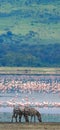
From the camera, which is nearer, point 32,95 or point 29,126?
point 29,126

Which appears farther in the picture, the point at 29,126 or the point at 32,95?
the point at 32,95

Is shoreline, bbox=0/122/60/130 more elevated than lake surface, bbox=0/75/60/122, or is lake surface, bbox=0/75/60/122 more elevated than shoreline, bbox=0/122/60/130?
shoreline, bbox=0/122/60/130

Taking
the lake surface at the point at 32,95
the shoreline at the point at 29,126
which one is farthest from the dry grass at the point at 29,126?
the lake surface at the point at 32,95

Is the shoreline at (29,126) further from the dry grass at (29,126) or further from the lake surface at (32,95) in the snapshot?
the lake surface at (32,95)

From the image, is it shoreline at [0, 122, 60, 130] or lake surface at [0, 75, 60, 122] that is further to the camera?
lake surface at [0, 75, 60, 122]

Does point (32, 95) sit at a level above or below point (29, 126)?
below

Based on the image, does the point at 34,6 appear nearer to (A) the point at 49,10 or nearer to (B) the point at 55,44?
(A) the point at 49,10

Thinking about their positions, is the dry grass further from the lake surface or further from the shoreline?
the lake surface

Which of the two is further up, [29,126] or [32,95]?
[29,126]

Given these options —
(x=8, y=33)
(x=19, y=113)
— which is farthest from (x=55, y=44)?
(x=19, y=113)

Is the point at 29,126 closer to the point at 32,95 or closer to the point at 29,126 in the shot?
the point at 29,126

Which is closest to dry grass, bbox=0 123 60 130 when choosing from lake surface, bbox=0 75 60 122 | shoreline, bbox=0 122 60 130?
shoreline, bbox=0 122 60 130

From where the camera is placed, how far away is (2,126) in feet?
88.7

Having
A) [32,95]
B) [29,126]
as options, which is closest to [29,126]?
[29,126]
